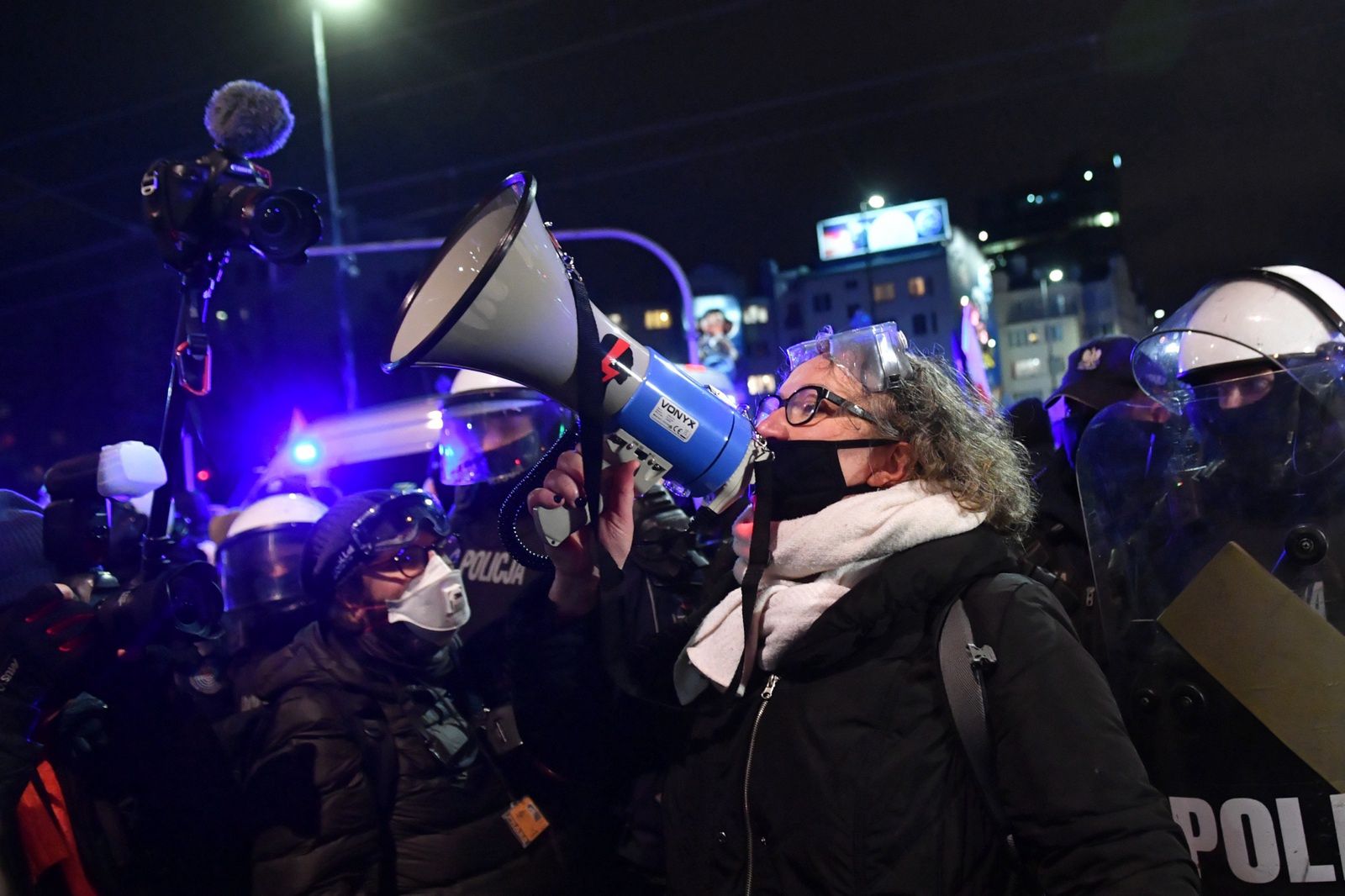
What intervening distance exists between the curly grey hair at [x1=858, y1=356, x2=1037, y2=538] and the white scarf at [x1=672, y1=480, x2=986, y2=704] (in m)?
0.05

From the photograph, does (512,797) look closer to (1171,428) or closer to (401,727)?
(401,727)

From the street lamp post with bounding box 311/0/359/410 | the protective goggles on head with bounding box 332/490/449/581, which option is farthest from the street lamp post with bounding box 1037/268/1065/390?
the protective goggles on head with bounding box 332/490/449/581

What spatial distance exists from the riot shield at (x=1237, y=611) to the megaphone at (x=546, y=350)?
123 centimetres

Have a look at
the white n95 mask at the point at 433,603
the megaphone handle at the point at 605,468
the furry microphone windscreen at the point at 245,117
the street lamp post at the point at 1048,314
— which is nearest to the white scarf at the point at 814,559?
the megaphone handle at the point at 605,468

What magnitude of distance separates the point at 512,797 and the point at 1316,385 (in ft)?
9.13

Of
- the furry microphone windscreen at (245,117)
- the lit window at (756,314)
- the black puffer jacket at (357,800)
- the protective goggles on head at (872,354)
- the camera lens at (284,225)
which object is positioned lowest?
the black puffer jacket at (357,800)

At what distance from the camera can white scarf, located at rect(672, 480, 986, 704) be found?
2016 millimetres

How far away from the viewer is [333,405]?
26.6 meters

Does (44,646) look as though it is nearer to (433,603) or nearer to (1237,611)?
(433,603)

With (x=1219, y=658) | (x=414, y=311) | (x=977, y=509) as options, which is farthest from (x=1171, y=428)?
(x=414, y=311)

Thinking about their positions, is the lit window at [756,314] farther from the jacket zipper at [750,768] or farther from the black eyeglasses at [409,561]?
the jacket zipper at [750,768]

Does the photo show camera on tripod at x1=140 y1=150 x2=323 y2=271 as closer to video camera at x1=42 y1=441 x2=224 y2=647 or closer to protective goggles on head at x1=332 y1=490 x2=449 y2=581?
video camera at x1=42 y1=441 x2=224 y2=647

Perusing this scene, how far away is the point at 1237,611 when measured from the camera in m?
2.42

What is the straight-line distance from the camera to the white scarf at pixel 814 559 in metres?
2.02
